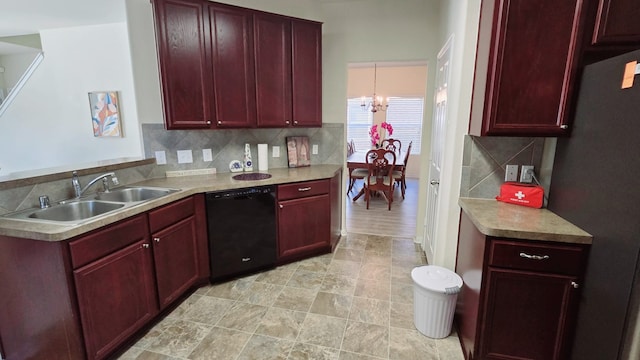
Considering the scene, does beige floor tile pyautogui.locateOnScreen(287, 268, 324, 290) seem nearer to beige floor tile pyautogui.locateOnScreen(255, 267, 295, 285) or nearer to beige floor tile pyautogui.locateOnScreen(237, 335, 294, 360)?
beige floor tile pyautogui.locateOnScreen(255, 267, 295, 285)

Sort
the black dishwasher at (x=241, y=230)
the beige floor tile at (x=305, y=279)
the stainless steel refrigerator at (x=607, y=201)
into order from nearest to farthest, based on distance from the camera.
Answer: the stainless steel refrigerator at (x=607, y=201) < the black dishwasher at (x=241, y=230) < the beige floor tile at (x=305, y=279)

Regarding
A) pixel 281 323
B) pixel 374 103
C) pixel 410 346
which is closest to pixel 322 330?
pixel 281 323

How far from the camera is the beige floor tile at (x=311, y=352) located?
1.79 metres

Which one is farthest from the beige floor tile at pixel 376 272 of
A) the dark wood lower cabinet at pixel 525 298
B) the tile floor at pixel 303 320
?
the dark wood lower cabinet at pixel 525 298

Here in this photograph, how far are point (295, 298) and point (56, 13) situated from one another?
3.54 m

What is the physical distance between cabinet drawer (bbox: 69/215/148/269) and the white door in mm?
2287

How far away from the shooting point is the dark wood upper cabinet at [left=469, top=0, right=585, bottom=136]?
1.53 m

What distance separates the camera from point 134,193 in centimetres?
230

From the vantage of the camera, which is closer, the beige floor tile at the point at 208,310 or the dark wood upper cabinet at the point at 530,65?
the dark wood upper cabinet at the point at 530,65

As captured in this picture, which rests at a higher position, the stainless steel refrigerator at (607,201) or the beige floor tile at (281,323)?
the stainless steel refrigerator at (607,201)

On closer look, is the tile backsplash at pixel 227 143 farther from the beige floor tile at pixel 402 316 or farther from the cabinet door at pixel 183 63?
the beige floor tile at pixel 402 316

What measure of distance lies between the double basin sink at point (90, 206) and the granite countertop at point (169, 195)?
0.22 ft

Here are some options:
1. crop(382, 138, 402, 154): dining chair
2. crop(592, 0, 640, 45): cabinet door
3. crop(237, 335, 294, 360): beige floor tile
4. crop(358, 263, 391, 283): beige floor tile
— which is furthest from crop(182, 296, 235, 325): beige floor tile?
crop(382, 138, 402, 154): dining chair

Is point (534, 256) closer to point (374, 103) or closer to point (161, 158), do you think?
point (161, 158)
